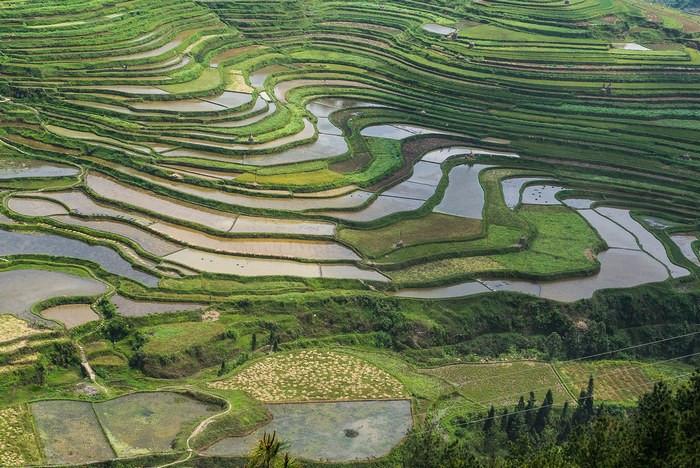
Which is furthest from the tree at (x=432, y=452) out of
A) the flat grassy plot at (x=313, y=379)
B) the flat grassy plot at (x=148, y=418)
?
the flat grassy plot at (x=148, y=418)

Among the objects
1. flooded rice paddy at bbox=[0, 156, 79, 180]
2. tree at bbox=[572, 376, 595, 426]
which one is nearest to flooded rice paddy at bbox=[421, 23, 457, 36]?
flooded rice paddy at bbox=[0, 156, 79, 180]

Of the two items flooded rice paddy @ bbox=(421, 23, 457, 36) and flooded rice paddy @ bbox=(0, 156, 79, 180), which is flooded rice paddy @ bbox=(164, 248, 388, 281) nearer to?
flooded rice paddy @ bbox=(0, 156, 79, 180)

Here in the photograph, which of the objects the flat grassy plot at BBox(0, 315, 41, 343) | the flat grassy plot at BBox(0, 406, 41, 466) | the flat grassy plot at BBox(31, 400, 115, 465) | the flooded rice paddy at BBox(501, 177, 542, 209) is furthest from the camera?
the flooded rice paddy at BBox(501, 177, 542, 209)

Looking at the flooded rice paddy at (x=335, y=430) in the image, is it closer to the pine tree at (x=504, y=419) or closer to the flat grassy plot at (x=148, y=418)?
the flat grassy plot at (x=148, y=418)

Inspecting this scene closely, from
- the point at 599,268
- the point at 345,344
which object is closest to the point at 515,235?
the point at 599,268

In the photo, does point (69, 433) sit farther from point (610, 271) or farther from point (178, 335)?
point (610, 271)

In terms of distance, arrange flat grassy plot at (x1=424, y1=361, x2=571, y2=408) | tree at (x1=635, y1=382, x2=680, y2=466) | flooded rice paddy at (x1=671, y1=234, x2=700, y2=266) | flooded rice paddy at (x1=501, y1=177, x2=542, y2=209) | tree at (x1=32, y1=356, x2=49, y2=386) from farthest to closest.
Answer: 1. flooded rice paddy at (x1=501, y1=177, x2=542, y2=209)
2. flooded rice paddy at (x1=671, y1=234, x2=700, y2=266)
3. flat grassy plot at (x1=424, y1=361, x2=571, y2=408)
4. tree at (x1=32, y1=356, x2=49, y2=386)
5. tree at (x1=635, y1=382, x2=680, y2=466)
